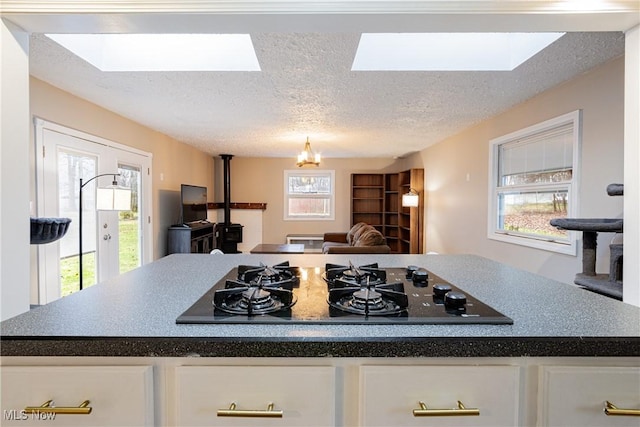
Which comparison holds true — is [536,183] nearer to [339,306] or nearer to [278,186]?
[339,306]

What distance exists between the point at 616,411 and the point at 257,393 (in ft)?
2.40

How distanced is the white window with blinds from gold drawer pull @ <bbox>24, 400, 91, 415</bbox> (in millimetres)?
3150

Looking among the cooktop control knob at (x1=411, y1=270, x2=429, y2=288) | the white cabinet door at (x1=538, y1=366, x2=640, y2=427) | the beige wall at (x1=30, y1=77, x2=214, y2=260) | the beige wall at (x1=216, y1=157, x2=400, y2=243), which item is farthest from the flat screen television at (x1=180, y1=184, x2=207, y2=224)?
the white cabinet door at (x1=538, y1=366, x2=640, y2=427)

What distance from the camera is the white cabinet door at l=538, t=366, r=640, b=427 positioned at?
0.67m

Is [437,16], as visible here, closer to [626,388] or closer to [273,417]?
[626,388]

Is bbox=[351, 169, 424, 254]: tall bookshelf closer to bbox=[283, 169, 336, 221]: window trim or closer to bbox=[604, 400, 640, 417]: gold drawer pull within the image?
bbox=[283, 169, 336, 221]: window trim

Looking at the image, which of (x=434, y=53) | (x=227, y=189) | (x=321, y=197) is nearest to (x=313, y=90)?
(x=434, y=53)

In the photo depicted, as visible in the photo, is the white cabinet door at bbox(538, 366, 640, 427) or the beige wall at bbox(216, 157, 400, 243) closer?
the white cabinet door at bbox(538, 366, 640, 427)

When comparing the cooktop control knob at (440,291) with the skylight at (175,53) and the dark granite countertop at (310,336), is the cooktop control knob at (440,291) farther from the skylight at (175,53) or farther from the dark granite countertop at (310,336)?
the skylight at (175,53)

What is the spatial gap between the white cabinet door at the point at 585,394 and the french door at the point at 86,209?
10.7 feet

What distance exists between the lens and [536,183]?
10.4 ft

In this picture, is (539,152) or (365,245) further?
(365,245)

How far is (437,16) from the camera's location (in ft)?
3.18

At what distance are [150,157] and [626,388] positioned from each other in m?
5.00
